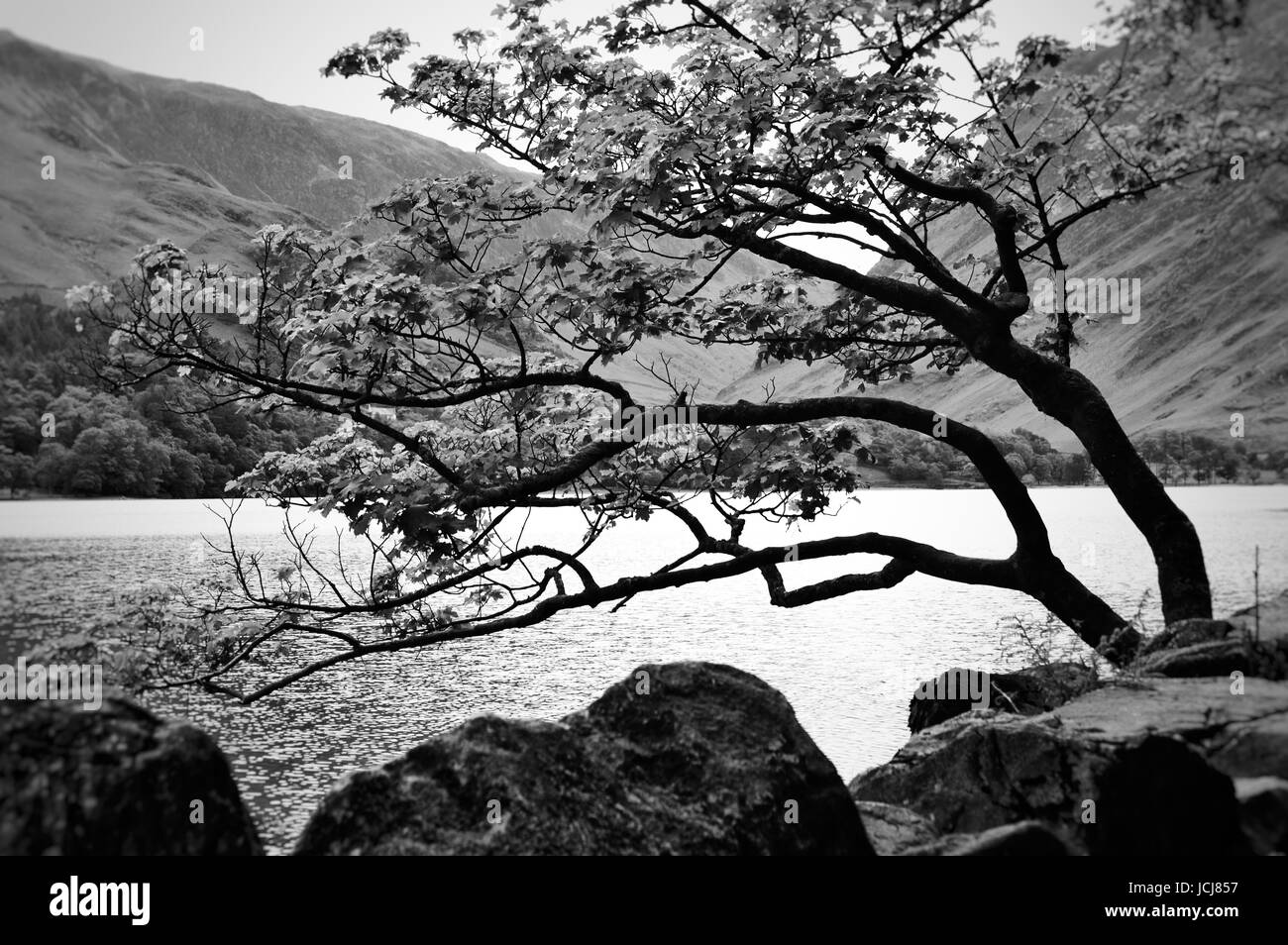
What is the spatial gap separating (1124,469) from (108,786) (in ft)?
36.7

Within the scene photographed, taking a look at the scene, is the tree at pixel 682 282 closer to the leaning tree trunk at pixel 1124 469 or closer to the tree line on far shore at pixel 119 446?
the leaning tree trunk at pixel 1124 469

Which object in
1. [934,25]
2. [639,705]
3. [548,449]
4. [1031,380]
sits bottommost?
[639,705]

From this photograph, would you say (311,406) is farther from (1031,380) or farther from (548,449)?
(1031,380)

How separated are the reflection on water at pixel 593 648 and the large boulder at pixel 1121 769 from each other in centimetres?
656

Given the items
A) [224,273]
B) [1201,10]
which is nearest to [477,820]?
[224,273]

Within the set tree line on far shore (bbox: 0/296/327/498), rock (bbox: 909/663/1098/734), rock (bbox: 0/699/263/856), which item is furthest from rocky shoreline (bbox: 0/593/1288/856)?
tree line on far shore (bbox: 0/296/327/498)

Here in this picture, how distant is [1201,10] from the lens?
692cm

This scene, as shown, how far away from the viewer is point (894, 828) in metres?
6.47

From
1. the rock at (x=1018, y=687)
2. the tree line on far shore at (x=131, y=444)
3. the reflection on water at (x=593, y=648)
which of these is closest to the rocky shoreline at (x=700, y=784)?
the rock at (x=1018, y=687)

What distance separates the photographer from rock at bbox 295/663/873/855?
15.7 ft

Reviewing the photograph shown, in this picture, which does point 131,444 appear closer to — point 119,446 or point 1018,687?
point 119,446

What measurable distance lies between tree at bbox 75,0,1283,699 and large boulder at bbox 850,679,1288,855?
134 inches

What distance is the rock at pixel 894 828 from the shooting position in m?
6.17
